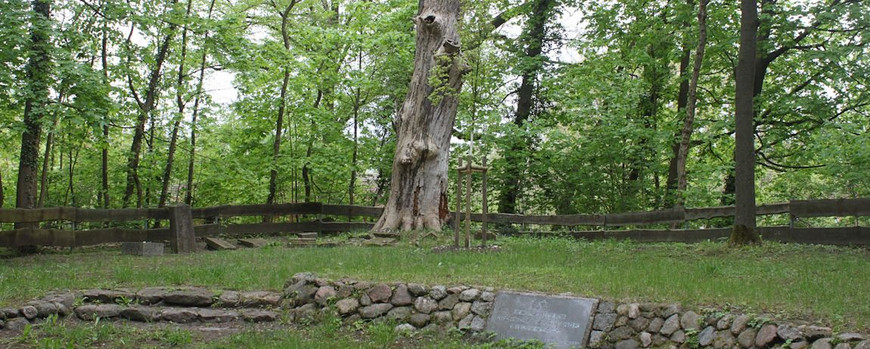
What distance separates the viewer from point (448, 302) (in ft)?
24.0

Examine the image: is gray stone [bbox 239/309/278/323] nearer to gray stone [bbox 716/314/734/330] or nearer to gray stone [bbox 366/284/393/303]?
gray stone [bbox 366/284/393/303]

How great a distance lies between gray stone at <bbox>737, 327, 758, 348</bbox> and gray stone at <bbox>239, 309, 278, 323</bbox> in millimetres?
4853

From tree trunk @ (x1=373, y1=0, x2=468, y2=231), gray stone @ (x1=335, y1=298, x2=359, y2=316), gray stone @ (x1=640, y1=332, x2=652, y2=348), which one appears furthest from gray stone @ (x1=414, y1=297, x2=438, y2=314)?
tree trunk @ (x1=373, y1=0, x2=468, y2=231)

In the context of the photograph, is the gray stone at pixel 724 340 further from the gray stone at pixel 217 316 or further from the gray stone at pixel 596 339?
the gray stone at pixel 217 316

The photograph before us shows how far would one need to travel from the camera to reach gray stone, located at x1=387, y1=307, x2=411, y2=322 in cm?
732

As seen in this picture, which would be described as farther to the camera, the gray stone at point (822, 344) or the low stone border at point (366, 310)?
the low stone border at point (366, 310)

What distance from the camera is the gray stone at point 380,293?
24.8ft

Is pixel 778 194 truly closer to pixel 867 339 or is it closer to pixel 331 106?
pixel 331 106

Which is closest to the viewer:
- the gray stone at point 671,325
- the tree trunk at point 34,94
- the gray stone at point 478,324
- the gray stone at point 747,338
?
the gray stone at point 747,338

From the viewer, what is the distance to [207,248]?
13.6 m

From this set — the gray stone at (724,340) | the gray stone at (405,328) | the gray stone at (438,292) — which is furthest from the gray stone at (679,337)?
the gray stone at (405,328)

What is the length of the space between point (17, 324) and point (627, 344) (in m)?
6.19

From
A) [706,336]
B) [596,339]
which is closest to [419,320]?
[596,339]

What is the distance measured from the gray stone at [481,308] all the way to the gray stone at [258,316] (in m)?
2.30
